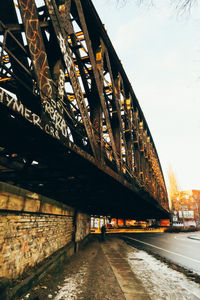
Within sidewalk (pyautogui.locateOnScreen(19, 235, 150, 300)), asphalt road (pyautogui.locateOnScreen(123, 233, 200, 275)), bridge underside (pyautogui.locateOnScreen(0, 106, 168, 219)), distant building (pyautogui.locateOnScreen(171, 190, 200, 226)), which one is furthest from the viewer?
distant building (pyautogui.locateOnScreen(171, 190, 200, 226))

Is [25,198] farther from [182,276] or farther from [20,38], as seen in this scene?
[182,276]

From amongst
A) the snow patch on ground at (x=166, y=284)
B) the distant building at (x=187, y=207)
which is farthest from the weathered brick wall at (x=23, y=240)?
the distant building at (x=187, y=207)

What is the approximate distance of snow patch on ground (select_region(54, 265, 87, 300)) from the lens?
471cm

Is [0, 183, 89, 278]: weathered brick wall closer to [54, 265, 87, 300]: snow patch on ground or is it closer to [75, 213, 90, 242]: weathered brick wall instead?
[54, 265, 87, 300]: snow patch on ground

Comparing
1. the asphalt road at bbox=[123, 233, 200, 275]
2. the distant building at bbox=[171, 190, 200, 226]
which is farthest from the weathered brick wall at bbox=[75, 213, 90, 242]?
the distant building at bbox=[171, 190, 200, 226]

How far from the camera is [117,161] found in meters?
5.98

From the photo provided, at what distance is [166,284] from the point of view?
217 inches

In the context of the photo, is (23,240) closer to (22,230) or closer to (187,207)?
(22,230)

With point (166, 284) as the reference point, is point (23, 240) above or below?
above

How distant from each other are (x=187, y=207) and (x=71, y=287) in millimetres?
91107

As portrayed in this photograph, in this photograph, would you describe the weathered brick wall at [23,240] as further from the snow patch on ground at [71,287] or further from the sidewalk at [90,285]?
the snow patch on ground at [71,287]

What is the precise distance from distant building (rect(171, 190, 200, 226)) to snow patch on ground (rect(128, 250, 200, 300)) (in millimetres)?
70276

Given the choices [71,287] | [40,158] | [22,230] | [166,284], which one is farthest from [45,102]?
[166,284]

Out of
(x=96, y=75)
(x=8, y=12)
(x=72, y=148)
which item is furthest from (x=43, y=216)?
(x=8, y=12)
